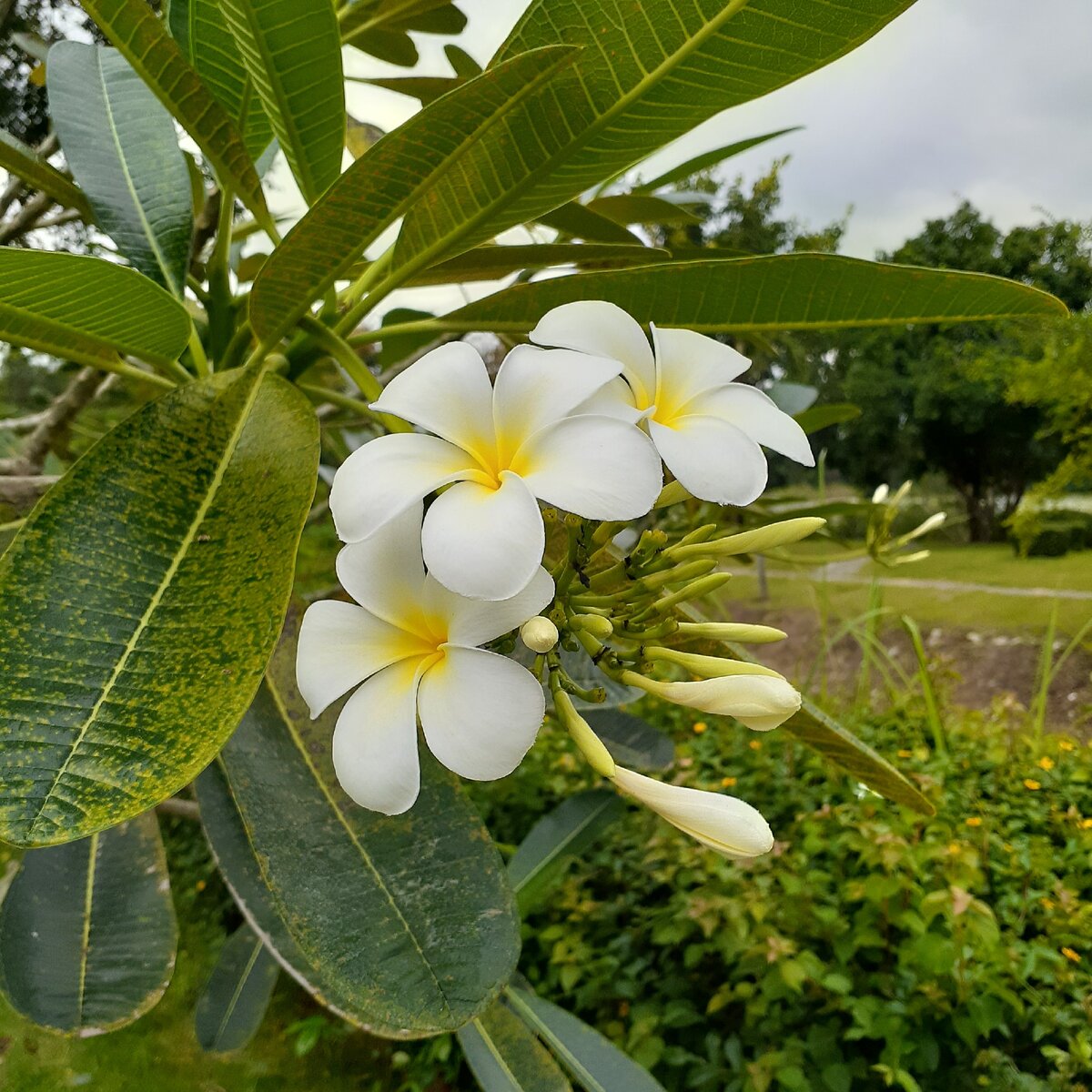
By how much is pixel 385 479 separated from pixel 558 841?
3.22 ft

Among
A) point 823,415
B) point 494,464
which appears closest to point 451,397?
point 494,464

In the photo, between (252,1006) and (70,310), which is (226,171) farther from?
(252,1006)

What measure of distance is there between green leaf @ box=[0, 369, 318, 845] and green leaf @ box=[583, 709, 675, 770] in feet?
1.97

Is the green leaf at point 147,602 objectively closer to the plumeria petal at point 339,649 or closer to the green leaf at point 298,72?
the plumeria petal at point 339,649

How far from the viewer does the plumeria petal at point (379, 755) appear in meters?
0.28

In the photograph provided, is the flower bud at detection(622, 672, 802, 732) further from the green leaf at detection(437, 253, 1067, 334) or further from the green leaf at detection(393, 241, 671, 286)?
the green leaf at detection(393, 241, 671, 286)

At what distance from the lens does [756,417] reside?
1.12ft

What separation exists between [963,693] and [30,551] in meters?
4.36

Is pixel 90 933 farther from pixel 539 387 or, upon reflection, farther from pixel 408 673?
pixel 539 387

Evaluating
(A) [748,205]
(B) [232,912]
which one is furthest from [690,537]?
(A) [748,205]

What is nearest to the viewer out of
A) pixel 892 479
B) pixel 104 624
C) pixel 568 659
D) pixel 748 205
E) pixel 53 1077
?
pixel 104 624

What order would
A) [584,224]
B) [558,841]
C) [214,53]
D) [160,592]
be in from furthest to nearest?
[558,841], [584,224], [214,53], [160,592]

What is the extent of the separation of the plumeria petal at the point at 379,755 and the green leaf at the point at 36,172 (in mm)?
543

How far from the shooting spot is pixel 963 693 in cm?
397
